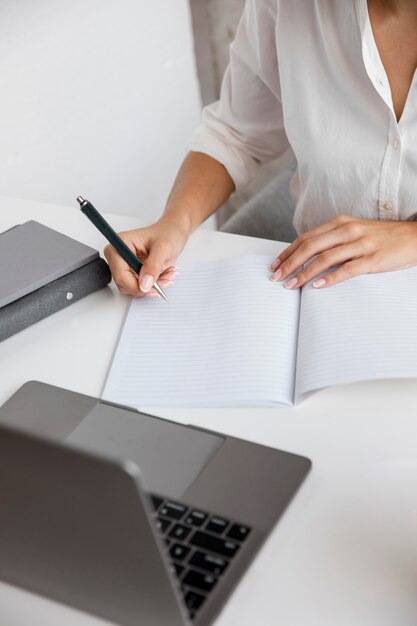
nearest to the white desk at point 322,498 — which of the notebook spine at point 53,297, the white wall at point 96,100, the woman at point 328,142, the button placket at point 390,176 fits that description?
the notebook spine at point 53,297

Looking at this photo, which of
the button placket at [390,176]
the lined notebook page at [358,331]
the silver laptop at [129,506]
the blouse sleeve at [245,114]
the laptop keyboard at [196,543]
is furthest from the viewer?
the blouse sleeve at [245,114]

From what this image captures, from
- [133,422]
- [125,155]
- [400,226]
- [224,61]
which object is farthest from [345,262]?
[224,61]

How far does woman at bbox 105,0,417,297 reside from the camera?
1.03 meters

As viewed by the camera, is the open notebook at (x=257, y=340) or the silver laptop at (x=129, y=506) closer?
the silver laptop at (x=129, y=506)

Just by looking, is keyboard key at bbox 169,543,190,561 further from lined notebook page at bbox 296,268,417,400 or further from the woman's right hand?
the woman's right hand

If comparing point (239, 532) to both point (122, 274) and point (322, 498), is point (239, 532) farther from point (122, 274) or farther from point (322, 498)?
point (122, 274)

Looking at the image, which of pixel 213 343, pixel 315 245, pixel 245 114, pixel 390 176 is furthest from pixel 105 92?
pixel 213 343

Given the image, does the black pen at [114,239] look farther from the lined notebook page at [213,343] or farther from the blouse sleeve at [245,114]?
the blouse sleeve at [245,114]

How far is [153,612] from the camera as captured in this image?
61 centimetres

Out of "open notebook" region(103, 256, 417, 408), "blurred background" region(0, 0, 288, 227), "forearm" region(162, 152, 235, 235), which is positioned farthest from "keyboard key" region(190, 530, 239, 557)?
"blurred background" region(0, 0, 288, 227)

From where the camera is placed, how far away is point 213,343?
923 millimetres

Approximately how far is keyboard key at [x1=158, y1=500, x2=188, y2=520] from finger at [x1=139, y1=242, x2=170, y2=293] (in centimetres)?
35

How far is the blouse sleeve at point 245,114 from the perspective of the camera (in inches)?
50.7

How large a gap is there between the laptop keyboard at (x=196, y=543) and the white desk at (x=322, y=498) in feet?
0.09
